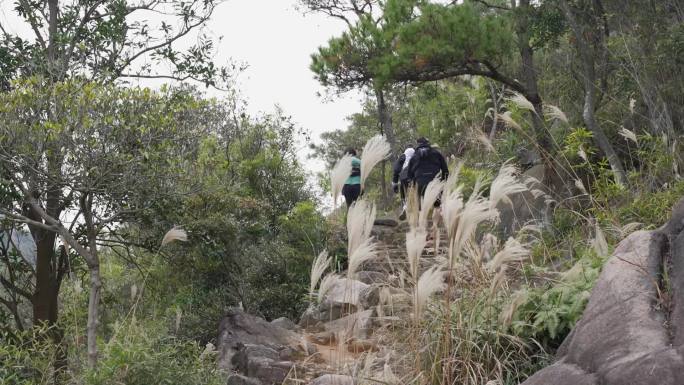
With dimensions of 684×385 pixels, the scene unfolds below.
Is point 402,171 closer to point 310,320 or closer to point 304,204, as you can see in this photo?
point 304,204

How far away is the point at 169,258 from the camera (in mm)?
8648

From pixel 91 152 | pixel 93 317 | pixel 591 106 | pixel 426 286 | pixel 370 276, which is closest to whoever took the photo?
pixel 426 286

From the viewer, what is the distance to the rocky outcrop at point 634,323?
2.90 metres

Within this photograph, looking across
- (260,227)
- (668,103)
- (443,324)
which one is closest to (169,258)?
(260,227)

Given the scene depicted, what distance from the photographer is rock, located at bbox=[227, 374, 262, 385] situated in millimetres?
6555

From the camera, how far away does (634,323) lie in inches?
124

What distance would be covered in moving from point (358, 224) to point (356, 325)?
78 cm

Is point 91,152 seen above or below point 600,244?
above

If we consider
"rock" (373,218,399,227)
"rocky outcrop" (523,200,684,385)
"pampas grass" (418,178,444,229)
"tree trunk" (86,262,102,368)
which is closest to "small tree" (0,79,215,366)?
"tree trunk" (86,262,102,368)

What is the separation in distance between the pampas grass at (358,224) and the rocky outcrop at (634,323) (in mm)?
1004

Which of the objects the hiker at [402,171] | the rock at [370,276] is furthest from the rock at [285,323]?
the hiker at [402,171]

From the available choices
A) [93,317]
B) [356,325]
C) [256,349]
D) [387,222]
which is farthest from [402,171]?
[356,325]

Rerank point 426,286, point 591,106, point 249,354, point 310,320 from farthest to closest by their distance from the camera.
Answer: point 310,320, point 591,106, point 249,354, point 426,286

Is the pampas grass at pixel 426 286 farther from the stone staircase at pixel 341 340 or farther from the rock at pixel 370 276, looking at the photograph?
the rock at pixel 370 276
